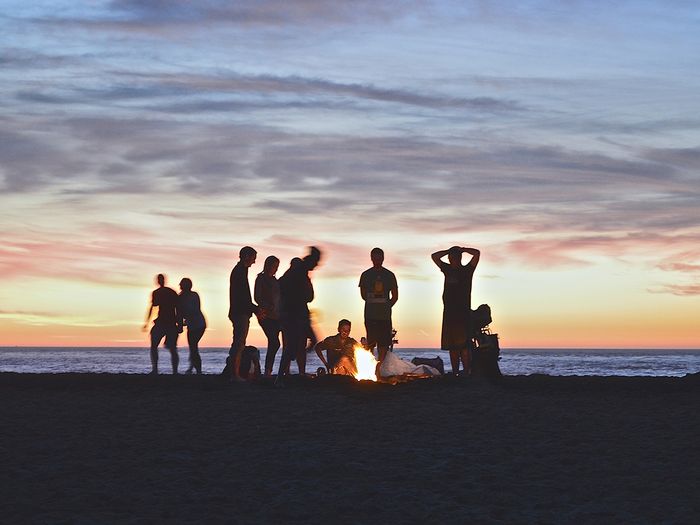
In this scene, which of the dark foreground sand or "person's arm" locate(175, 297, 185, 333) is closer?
the dark foreground sand

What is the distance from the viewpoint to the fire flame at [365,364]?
A: 17266 millimetres

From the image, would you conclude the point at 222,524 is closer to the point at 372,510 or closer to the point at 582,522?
the point at 372,510

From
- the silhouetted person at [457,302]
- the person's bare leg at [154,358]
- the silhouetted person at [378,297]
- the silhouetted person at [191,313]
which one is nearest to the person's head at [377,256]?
the silhouetted person at [378,297]

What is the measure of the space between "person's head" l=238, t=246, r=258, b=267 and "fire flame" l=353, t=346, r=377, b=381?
269 centimetres

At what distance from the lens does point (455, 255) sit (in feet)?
55.4

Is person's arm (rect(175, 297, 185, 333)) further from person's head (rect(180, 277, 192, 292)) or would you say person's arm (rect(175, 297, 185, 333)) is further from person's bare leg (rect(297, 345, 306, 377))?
person's bare leg (rect(297, 345, 306, 377))

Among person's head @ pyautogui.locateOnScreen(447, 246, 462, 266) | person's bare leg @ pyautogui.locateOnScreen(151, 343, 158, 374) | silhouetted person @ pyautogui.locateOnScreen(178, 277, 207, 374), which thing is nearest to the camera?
person's head @ pyautogui.locateOnScreen(447, 246, 462, 266)

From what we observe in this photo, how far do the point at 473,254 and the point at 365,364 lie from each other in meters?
2.66

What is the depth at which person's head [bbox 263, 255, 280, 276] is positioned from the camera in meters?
16.4

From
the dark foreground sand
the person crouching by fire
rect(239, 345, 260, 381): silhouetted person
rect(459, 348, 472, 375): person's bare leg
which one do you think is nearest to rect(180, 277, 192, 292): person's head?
rect(239, 345, 260, 381): silhouetted person

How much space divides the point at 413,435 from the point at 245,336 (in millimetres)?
5741

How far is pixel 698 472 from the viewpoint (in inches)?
A: 360

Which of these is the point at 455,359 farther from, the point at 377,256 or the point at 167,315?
the point at 167,315

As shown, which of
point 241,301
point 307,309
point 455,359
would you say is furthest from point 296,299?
point 455,359
